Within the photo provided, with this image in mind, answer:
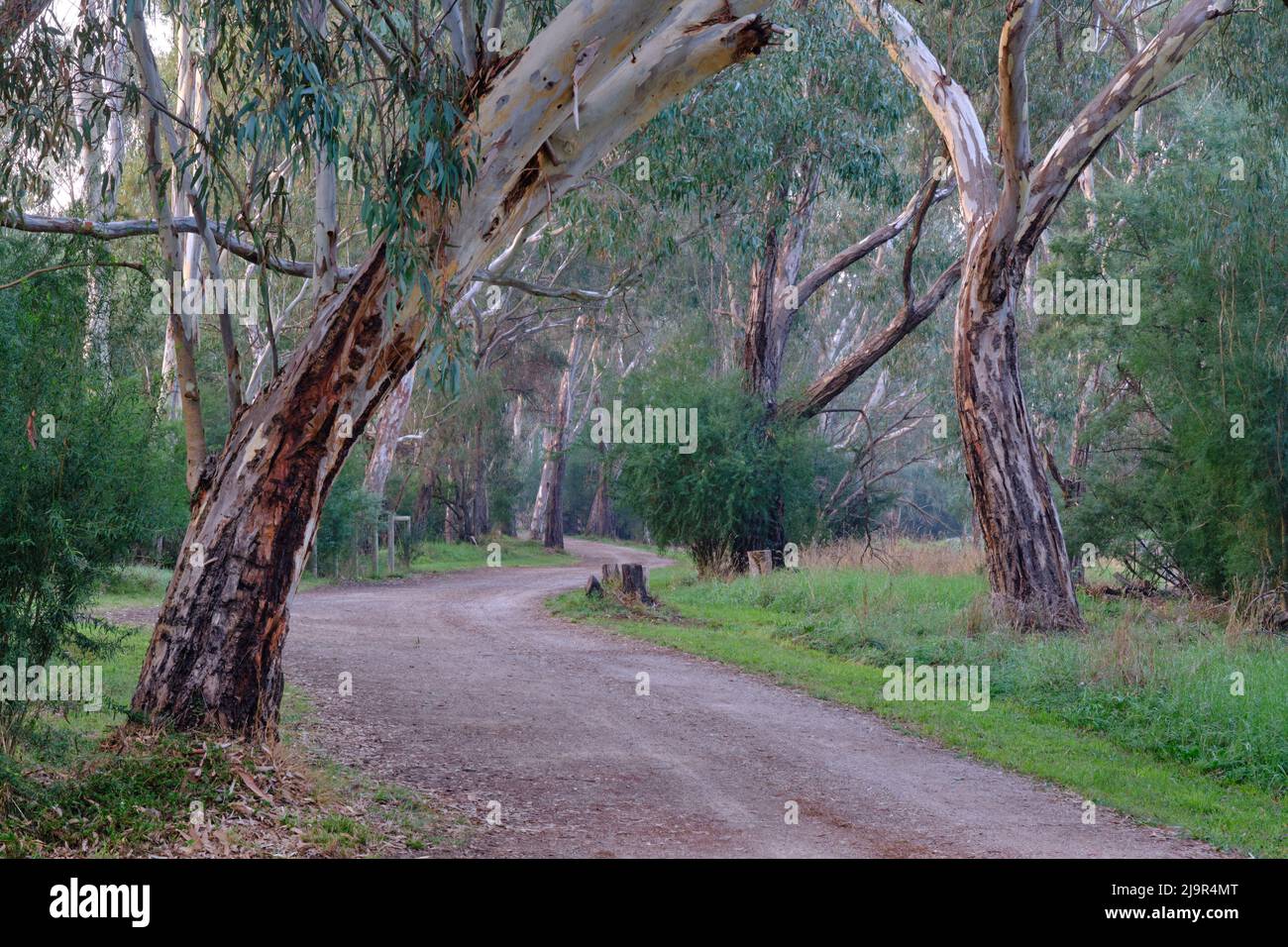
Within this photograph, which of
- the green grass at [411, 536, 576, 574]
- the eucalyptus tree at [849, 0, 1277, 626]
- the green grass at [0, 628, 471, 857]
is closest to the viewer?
the green grass at [0, 628, 471, 857]

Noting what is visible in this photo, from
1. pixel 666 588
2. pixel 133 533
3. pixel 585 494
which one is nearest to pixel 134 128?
pixel 666 588

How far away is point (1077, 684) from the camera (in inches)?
381

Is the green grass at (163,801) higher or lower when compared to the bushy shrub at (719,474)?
lower

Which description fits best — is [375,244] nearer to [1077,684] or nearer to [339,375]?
[339,375]

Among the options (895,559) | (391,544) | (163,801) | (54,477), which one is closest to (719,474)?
(895,559)

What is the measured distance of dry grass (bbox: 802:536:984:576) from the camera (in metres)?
19.3

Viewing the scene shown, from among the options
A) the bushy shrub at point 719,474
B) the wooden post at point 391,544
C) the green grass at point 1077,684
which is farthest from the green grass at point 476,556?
the green grass at point 1077,684

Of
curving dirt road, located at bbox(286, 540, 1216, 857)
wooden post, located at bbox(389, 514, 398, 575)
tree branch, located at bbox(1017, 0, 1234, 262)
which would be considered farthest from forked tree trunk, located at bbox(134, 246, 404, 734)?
wooden post, located at bbox(389, 514, 398, 575)

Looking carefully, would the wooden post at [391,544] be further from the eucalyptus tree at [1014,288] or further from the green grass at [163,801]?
the green grass at [163,801]

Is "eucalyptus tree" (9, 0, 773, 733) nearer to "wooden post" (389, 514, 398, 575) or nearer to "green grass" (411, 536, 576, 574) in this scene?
"wooden post" (389, 514, 398, 575)

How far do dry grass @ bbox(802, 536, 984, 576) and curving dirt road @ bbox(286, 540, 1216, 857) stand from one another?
726cm

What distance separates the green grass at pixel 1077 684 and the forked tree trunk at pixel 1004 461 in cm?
67

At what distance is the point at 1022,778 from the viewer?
750cm

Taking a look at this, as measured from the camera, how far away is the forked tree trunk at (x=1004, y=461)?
1320cm
